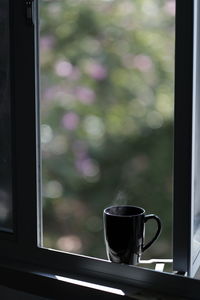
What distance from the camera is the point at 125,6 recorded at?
5.61ft

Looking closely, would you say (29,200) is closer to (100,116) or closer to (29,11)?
(29,11)

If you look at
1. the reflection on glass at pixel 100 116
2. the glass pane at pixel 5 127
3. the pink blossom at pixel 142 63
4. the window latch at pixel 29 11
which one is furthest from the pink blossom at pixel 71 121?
the window latch at pixel 29 11

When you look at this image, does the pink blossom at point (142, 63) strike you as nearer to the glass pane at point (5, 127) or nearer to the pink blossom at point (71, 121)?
the pink blossom at point (71, 121)

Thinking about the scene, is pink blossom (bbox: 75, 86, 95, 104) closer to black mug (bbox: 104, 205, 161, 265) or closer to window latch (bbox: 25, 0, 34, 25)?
window latch (bbox: 25, 0, 34, 25)

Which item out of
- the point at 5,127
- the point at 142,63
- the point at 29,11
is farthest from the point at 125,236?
the point at 142,63

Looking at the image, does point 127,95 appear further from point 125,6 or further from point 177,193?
point 177,193

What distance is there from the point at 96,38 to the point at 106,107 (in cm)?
26

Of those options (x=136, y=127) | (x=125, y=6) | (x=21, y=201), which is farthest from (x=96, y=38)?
(x=21, y=201)

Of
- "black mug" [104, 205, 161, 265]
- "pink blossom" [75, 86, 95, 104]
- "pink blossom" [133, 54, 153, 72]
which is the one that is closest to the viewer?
"black mug" [104, 205, 161, 265]

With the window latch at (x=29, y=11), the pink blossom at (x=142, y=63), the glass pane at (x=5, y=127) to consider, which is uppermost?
the window latch at (x=29, y=11)

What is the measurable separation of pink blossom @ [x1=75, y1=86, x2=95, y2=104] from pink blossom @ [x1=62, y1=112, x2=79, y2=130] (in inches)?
3.0

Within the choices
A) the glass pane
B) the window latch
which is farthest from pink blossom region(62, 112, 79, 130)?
the window latch

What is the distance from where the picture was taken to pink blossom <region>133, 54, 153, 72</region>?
173 centimetres

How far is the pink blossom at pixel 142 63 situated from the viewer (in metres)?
1.73
